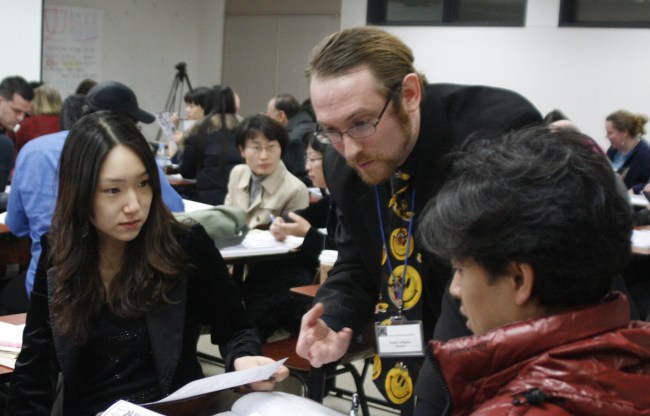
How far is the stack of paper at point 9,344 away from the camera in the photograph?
2092mm

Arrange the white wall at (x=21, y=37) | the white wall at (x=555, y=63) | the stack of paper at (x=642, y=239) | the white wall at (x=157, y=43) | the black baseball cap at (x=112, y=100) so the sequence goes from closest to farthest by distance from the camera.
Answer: the black baseball cap at (x=112, y=100) → the stack of paper at (x=642, y=239) → the white wall at (x=555, y=63) → the white wall at (x=21, y=37) → the white wall at (x=157, y=43)

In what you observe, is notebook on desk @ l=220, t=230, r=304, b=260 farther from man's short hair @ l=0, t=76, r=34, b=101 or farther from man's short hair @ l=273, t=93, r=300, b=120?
man's short hair @ l=273, t=93, r=300, b=120

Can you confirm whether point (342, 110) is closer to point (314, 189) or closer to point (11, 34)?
point (314, 189)

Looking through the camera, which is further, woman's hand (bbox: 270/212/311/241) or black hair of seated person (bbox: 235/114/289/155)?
black hair of seated person (bbox: 235/114/289/155)

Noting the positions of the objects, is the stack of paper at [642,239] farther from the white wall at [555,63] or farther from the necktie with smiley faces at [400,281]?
the white wall at [555,63]

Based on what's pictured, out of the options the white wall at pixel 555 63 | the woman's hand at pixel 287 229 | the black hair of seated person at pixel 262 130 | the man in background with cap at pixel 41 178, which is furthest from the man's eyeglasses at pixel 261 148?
the white wall at pixel 555 63

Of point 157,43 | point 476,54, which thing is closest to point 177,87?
point 157,43

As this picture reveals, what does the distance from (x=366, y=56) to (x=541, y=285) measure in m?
0.79

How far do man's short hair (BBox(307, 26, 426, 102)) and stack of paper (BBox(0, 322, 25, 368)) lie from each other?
Result: 1.10 meters

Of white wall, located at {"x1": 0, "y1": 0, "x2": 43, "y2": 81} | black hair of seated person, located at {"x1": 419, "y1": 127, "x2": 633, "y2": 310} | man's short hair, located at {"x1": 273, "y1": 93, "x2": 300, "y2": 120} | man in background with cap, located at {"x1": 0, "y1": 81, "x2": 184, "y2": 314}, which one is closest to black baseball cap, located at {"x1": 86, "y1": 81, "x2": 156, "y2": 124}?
man in background with cap, located at {"x1": 0, "y1": 81, "x2": 184, "y2": 314}

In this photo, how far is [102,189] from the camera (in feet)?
6.19

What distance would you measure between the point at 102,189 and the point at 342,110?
24.5 inches

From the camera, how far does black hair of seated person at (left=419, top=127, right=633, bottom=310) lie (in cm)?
101

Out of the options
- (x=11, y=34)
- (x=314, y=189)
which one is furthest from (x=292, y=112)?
(x=11, y=34)
